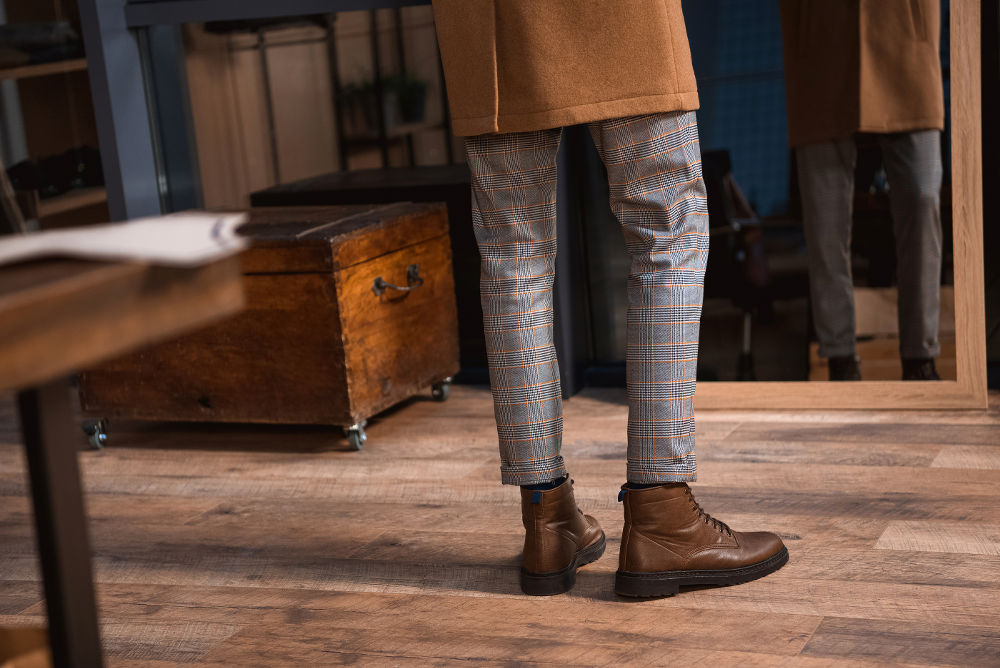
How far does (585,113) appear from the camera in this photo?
1.39m

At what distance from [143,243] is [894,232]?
1876 mm

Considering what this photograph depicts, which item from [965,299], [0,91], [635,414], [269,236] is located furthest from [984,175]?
[0,91]

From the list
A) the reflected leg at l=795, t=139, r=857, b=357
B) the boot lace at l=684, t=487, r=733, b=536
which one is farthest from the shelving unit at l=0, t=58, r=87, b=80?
the boot lace at l=684, t=487, r=733, b=536

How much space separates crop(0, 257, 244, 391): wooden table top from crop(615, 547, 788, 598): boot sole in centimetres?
90

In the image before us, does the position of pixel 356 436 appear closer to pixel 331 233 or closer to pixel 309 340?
pixel 309 340

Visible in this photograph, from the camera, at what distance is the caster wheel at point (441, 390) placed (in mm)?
2570

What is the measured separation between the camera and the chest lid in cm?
219

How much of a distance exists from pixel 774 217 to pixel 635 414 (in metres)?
1.05

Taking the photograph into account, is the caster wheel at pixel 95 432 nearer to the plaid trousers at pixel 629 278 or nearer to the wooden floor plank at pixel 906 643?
the plaid trousers at pixel 629 278

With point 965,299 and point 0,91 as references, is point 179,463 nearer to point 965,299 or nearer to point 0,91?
point 0,91

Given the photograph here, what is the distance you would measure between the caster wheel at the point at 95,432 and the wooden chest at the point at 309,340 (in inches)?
1.1

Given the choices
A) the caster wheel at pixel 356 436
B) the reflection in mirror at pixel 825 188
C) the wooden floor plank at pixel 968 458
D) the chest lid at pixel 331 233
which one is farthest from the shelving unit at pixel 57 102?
the wooden floor plank at pixel 968 458

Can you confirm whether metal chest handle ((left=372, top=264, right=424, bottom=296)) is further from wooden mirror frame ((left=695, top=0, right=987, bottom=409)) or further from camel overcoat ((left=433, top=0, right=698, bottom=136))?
camel overcoat ((left=433, top=0, right=698, bottom=136))

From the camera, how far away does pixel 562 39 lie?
1.39 metres
